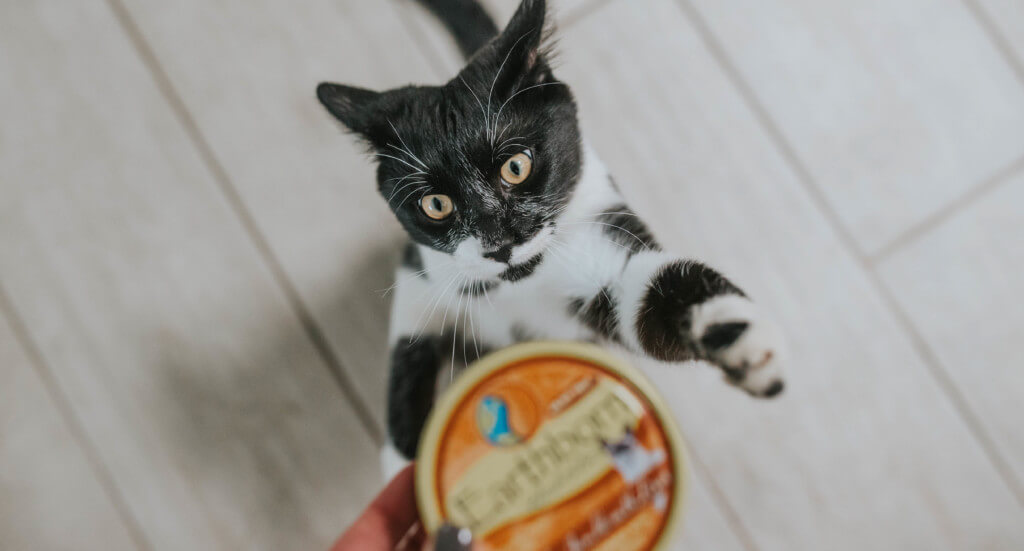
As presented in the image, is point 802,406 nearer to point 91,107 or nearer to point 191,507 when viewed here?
point 191,507

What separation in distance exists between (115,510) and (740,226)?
1.22 meters

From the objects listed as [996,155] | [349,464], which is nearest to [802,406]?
[996,155]

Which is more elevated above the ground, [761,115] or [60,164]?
[60,164]

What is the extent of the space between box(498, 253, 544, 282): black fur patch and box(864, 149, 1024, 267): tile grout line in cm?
70

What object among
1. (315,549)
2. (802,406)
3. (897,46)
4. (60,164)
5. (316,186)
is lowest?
(802,406)

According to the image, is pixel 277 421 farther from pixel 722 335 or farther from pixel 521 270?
pixel 722 335

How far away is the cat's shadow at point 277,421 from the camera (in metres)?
1.08

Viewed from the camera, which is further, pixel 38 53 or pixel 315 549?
pixel 38 53

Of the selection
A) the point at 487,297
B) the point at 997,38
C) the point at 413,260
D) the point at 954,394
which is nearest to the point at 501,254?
the point at 487,297

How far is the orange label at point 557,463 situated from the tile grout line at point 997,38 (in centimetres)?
104

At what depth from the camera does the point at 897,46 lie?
115 cm

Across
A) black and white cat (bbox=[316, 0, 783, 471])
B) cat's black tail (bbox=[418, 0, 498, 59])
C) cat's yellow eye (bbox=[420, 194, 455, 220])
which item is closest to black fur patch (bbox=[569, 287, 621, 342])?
black and white cat (bbox=[316, 0, 783, 471])

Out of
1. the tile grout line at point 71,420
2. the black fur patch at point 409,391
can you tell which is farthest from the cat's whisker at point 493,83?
the tile grout line at point 71,420

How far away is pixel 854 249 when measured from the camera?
1.11 m
